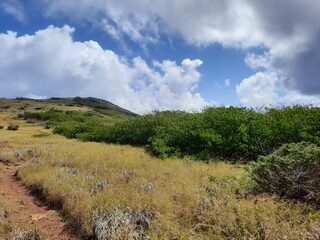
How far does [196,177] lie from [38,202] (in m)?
5.77

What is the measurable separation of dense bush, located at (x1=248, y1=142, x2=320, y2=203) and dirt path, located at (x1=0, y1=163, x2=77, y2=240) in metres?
5.39

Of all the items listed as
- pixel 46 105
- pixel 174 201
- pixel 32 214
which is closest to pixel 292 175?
pixel 174 201

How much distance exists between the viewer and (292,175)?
8.75m

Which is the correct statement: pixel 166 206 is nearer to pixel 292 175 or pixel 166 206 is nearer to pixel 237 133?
pixel 292 175

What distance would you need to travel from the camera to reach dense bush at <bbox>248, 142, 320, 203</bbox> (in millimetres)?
8289

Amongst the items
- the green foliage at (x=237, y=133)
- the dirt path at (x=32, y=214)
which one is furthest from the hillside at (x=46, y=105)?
the dirt path at (x=32, y=214)

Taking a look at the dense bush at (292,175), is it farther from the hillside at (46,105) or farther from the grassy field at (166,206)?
the hillside at (46,105)

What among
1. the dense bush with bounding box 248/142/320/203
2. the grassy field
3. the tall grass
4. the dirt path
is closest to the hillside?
the dirt path

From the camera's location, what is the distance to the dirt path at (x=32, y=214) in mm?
8859

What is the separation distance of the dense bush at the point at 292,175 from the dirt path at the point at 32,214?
5391 mm

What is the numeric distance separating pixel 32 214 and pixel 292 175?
7940 millimetres

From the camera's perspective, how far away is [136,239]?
7160 mm

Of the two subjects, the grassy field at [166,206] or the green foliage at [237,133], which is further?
the green foliage at [237,133]

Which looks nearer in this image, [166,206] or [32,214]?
[166,206]
